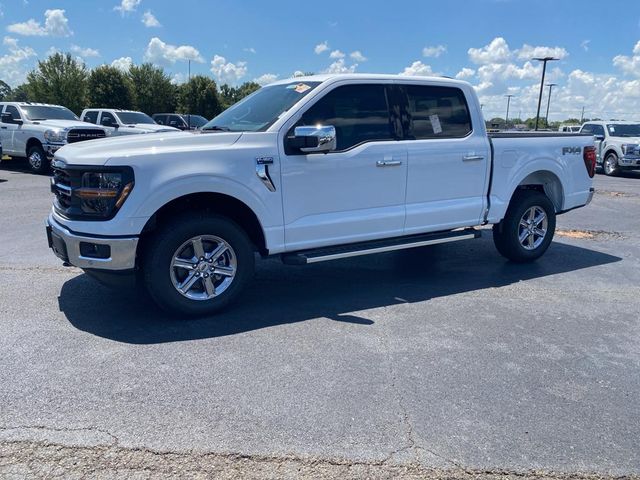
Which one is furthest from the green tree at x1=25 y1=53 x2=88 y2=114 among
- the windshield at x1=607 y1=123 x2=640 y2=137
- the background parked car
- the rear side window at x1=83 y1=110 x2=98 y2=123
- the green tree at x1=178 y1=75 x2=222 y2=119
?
the windshield at x1=607 y1=123 x2=640 y2=137

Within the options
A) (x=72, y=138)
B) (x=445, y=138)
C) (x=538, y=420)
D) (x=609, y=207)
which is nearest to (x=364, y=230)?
(x=445, y=138)

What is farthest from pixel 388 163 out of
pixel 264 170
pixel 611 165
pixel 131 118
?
pixel 611 165

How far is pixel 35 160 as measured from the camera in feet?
49.5

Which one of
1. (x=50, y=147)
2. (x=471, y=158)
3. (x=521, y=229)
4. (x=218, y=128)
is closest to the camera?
(x=218, y=128)

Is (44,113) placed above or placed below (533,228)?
above

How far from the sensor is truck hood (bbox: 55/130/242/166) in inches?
169

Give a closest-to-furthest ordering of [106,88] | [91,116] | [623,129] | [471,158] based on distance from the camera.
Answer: [471,158], [91,116], [623,129], [106,88]

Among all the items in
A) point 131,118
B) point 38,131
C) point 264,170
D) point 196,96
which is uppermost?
point 196,96

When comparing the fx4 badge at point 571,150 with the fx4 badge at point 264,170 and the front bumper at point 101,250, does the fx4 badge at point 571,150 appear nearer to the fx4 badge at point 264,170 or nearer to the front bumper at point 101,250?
the fx4 badge at point 264,170

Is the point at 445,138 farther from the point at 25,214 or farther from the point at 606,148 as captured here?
the point at 606,148

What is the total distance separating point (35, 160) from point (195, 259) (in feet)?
41.7

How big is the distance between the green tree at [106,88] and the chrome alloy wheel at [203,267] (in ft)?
137

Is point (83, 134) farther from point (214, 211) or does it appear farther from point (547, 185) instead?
point (547, 185)

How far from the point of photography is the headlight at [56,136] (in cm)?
1447
